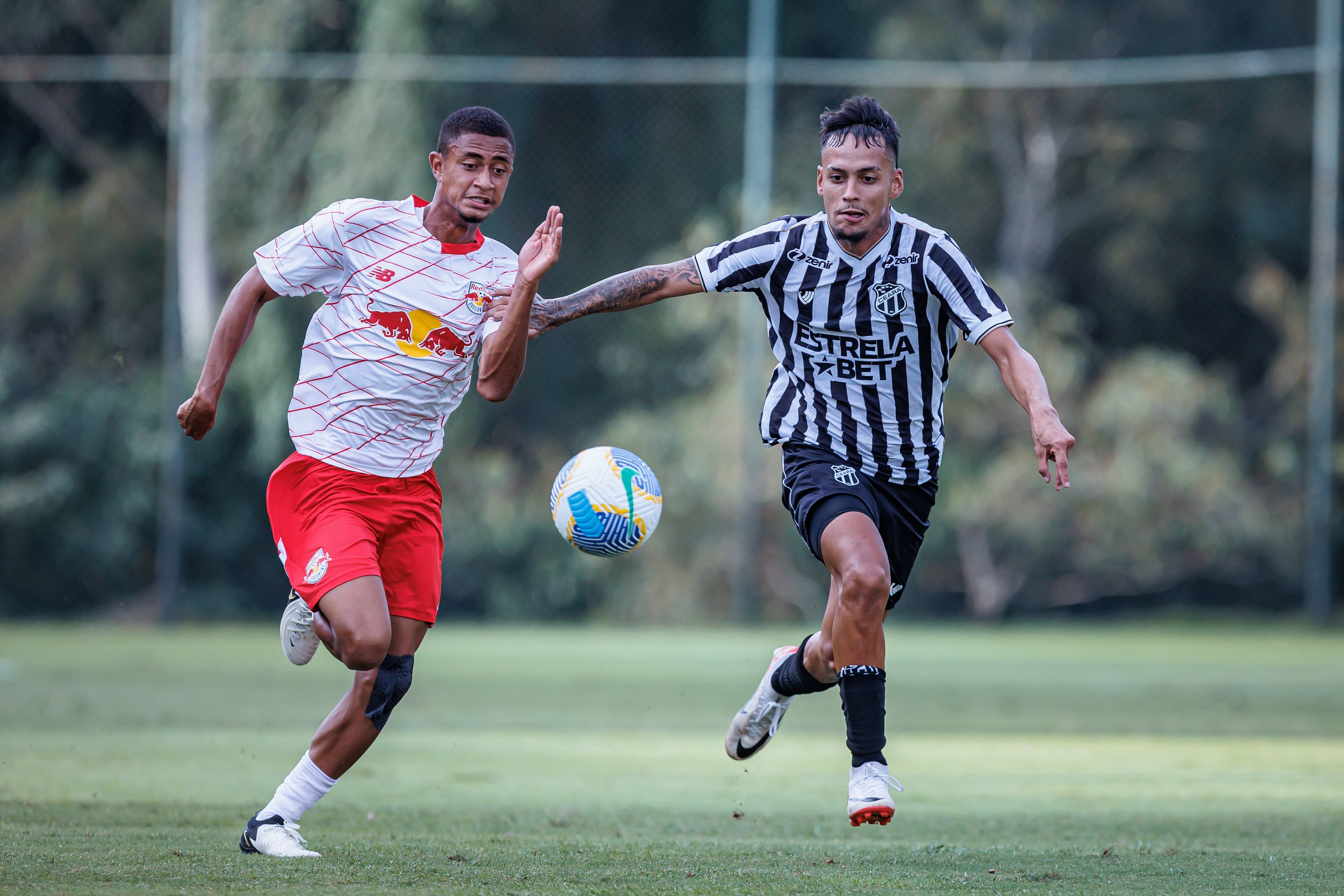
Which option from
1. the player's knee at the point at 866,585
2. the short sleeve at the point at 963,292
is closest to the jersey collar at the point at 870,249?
the short sleeve at the point at 963,292

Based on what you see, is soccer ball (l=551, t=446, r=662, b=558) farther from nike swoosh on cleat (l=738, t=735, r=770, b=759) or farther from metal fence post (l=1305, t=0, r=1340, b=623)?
metal fence post (l=1305, t=0, r=1340, b=623)

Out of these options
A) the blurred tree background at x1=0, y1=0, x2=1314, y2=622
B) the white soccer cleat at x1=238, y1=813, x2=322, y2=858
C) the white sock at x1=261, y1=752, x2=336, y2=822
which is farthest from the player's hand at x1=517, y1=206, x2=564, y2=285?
the blurred tree background at x1=0, y1=0, x2=1314, y2=622

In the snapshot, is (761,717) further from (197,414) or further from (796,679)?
(197,414)

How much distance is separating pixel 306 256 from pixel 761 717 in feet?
8.31

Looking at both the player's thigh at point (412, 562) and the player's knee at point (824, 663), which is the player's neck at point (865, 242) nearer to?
the player's knee at point (824, 663)

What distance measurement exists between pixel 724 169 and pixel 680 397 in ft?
9.07

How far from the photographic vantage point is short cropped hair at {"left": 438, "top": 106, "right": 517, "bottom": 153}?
212 inches

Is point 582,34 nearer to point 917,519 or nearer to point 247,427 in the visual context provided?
point 247,427

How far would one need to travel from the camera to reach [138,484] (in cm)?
1652

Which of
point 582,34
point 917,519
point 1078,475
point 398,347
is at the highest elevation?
point 582,34

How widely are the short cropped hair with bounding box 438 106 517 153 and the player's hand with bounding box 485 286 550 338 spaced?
487 mm

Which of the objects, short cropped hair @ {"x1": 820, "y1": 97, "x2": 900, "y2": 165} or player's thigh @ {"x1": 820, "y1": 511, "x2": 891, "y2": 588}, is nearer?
player's thigh @ {"x1": 820, "y1": 511, "x2": 891, "y2": 588}

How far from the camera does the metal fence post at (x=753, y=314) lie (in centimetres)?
1648

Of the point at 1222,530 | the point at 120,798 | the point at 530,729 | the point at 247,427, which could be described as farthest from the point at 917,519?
the point at 1222,530
